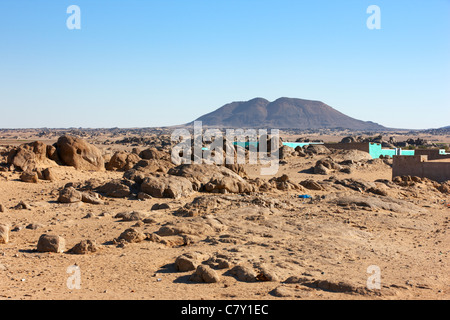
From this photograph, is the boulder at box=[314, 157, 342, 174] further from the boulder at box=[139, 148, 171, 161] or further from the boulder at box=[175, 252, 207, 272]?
the boulder at box=[175, 252, 207, 272]

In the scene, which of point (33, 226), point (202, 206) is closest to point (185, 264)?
point (33, 226)

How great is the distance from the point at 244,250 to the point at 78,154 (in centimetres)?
1181

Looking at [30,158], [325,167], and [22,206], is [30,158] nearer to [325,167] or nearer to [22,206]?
[22,206]

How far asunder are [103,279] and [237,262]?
7.34ft

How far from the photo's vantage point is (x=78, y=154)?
730 inches

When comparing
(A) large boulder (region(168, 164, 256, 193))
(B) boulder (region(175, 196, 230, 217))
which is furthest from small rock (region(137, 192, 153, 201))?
(A) large boulder (region(168, 164, 256, 193))

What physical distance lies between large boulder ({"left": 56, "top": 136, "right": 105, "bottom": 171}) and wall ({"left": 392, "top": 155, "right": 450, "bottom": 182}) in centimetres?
1287

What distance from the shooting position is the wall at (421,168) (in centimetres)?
1934

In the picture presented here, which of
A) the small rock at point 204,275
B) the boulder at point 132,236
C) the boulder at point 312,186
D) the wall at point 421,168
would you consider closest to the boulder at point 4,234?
the boulder at point 132,236

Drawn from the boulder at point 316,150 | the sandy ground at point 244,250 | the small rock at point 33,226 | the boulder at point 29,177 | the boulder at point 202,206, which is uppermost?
the boulder at point 316,150

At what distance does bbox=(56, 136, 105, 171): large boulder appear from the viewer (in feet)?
59.8

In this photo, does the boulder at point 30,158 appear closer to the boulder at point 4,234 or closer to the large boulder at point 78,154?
the large boulder at point 78,154

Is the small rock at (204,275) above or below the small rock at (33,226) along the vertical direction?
below

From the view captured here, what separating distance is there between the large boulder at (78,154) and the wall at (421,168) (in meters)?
12.9
